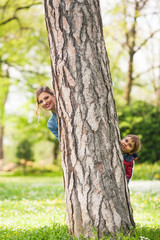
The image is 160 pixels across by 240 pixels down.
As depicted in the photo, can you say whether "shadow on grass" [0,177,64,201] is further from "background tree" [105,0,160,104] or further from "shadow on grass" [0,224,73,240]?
"background tree" [105,0,160,104]

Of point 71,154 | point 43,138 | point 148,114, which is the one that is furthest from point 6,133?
point 71,154

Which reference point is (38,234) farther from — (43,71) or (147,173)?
(43,71)

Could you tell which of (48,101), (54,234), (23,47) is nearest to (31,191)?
(48,101)

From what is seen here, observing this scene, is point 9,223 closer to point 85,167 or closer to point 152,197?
point 85,167

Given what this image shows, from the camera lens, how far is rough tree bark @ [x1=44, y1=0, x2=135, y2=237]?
299 centimetres

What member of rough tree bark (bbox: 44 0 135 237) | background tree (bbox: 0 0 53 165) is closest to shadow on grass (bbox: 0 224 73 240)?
rough tree bark (bbox: 44 0 135 237)

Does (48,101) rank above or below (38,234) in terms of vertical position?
above

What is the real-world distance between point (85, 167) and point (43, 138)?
17748 mm

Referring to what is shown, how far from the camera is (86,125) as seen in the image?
9.89 feet

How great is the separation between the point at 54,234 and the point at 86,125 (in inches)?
54.1

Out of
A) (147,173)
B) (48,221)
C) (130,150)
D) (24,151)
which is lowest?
(147,173)

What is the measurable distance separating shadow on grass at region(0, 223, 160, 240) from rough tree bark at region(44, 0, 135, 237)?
0.13 metres

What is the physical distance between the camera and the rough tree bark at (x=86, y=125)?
118 inches

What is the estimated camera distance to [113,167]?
3.04m
